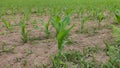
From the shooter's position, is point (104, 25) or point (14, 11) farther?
point (14, 11)

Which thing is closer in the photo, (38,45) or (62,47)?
(62,47)

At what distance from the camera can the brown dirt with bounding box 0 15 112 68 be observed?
3365 mm

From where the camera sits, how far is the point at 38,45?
12.7 ft

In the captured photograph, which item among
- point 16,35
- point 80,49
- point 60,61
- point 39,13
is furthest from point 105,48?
point 39,13

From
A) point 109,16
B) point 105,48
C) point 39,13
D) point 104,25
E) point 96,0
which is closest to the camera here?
point 105,48

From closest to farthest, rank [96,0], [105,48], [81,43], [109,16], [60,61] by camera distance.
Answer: [60,61], [105,48], [81,43], [109,16], [96,0]

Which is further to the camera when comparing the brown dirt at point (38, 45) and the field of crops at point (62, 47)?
the brown dirt at point (38, 45)

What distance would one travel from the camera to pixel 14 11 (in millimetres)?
7211

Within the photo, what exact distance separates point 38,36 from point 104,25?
1270mm

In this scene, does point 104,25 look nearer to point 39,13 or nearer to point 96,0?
point 39,13

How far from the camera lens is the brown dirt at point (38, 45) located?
337 cm

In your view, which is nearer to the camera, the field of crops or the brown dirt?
the field of crops

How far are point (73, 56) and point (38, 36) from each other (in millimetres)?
1058

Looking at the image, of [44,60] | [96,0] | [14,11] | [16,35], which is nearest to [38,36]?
[16,35]
